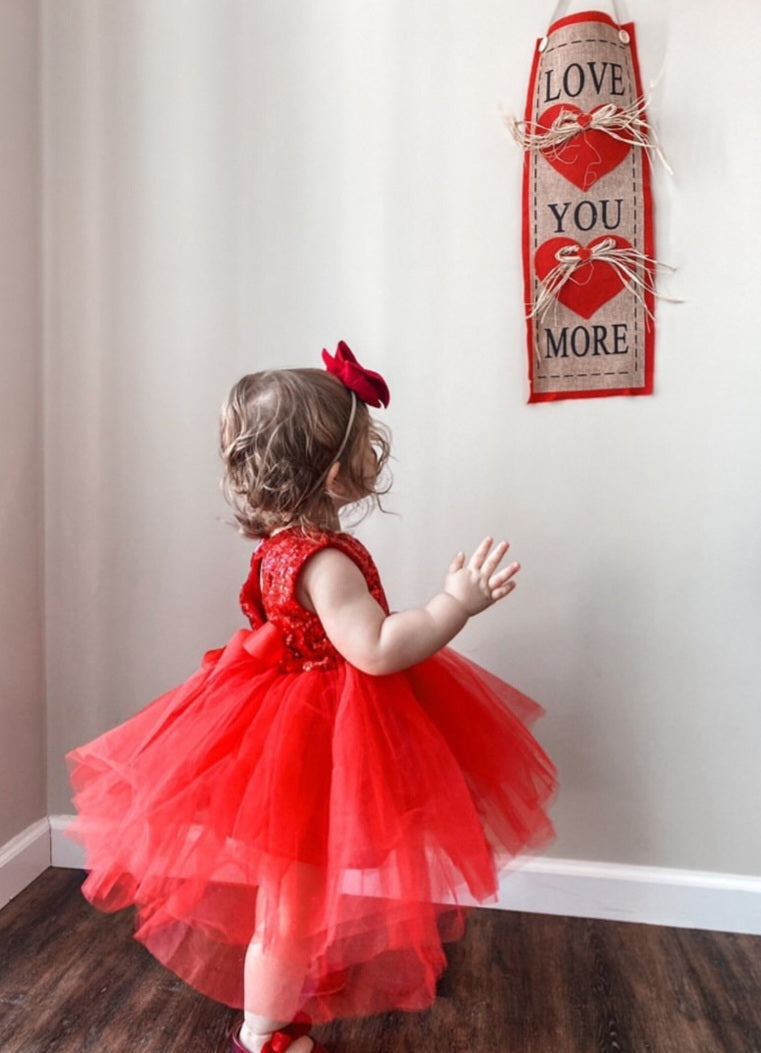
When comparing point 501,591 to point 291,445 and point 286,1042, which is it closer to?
point 291,445

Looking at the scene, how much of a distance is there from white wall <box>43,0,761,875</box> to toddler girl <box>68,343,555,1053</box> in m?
0.39

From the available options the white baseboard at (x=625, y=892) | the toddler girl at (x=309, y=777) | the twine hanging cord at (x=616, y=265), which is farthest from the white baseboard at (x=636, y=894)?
the twine hanging cord at (x=616, y=265)

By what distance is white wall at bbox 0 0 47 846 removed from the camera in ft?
5.75

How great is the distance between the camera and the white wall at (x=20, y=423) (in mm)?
1754

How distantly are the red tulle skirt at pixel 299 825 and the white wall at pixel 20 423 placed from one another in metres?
0.55

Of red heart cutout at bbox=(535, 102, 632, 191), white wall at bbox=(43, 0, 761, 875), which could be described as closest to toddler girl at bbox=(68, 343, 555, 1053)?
white wall at bbox=(43, 0, 761, 875)

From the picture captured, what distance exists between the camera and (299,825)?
3.88ft

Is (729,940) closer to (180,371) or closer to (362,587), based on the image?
(362,587)

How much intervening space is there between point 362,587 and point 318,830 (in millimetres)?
347

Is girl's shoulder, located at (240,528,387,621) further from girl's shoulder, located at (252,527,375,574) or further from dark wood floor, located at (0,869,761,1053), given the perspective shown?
dark wood floor, located at (0,869,761,1053)

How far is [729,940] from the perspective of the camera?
1.70 metres

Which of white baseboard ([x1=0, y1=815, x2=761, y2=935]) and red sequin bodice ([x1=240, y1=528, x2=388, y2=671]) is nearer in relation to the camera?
red sequin bodice ([x1=240, y1=528, x2=388, y2=671])

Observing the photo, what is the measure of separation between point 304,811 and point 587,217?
3.96ft

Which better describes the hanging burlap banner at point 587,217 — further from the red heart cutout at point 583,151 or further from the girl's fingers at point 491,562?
the girl's fingers at point 491,562
